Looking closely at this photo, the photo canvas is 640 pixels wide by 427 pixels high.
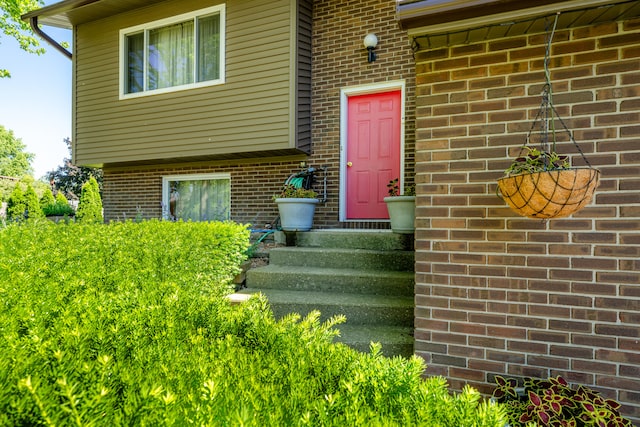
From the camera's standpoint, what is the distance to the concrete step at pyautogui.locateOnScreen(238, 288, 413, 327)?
2.88 meters

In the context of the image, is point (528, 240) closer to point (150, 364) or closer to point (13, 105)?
point (150, 364)

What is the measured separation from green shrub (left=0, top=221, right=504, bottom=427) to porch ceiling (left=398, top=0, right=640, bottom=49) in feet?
6.03

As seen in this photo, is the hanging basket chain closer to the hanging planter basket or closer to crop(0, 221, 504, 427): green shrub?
the hanging planter basket

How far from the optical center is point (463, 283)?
2.29 metres

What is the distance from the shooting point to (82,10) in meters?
6.50

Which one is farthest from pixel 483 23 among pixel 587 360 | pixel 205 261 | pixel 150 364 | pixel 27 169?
pixel 27 169

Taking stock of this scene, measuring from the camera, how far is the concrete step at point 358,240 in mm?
3838

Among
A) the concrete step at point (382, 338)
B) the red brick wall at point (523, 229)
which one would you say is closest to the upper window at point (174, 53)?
the red brick wall at point (523, 229)

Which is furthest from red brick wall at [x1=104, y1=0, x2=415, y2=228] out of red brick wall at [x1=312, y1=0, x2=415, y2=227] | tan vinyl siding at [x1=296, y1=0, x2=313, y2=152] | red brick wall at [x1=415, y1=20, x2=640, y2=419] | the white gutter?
the white gutter

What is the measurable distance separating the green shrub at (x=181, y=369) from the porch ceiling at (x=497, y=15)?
1.84 meters

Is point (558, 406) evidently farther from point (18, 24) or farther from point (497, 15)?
point (18, 24)

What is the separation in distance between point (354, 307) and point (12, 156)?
151 ft

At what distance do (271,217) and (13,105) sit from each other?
44.1 metres

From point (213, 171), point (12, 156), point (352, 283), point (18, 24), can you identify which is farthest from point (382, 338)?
point (12, 156)
